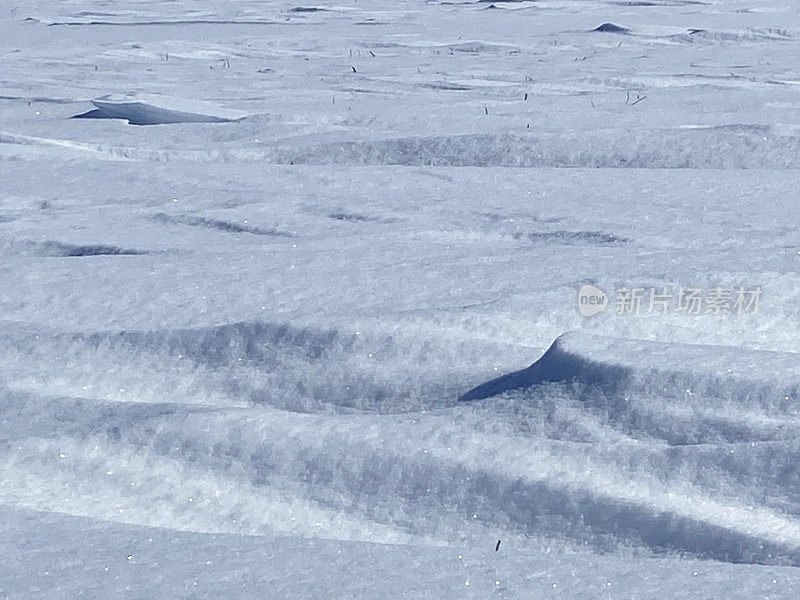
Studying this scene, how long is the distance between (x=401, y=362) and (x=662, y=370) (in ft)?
1.25

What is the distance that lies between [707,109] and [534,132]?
0.68m

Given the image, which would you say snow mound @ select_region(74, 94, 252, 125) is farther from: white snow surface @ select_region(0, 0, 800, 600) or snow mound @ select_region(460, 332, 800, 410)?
snow mound @ select_region(460, 332, 800, 410)

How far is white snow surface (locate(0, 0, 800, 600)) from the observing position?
1.15m

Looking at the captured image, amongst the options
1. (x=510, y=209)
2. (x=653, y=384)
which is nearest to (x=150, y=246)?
(x=510, y=209)

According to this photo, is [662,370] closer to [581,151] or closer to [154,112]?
→ [581,151]

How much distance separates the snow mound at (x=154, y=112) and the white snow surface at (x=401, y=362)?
28cm

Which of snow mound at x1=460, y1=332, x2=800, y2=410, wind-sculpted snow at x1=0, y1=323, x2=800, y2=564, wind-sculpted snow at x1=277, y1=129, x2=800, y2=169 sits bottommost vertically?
wind-sculpted snow at x1=0, y1=323, x2=800, y2=564

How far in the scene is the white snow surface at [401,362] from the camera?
1.15m

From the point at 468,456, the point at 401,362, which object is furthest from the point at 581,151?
the point at 468,456

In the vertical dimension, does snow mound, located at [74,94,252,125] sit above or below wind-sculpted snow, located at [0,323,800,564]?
above

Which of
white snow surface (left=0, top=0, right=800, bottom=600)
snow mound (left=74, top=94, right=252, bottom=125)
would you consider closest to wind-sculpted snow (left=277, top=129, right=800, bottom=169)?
white snow surface (left=0, top=0, right=800, bottom=600)

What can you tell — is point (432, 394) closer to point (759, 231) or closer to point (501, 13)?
point (759, 231)

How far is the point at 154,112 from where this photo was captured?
11.2ft

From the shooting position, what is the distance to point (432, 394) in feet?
4.82
